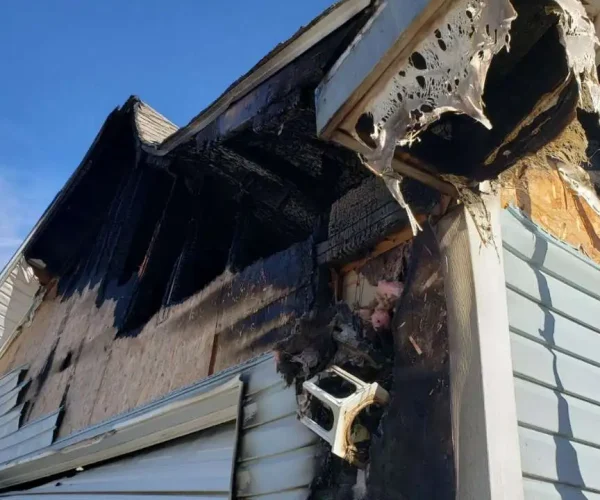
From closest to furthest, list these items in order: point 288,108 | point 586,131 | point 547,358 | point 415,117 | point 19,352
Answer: point 415,117 → point 586,131 → point 547,358 → point 288,108 → point 19,352

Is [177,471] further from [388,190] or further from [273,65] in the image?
[273,65]

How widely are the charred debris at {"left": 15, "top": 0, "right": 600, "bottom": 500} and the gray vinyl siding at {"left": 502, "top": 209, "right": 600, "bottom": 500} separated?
275 millimetres

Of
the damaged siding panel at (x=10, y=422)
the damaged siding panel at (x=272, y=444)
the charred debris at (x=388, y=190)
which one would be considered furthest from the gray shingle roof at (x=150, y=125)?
the damaged siding panel at (x=10, y=422)

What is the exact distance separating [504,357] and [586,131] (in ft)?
2.28

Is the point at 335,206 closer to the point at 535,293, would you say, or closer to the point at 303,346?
the point at 303,346

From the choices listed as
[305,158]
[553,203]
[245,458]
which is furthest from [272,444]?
[553,203]

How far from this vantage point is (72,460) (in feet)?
11.9

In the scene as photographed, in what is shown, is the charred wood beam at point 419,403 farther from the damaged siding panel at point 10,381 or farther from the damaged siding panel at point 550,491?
the damaged siding panel at point 10,381

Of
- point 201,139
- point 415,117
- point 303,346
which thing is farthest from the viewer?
point 201,139

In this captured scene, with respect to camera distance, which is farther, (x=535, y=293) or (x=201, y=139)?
(x=201, y=139)

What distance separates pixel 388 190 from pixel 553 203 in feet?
2.67

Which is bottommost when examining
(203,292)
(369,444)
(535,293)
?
(369,444)

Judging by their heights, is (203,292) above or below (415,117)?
above

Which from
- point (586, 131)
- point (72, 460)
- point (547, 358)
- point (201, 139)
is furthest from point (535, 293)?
point (72, 460)
